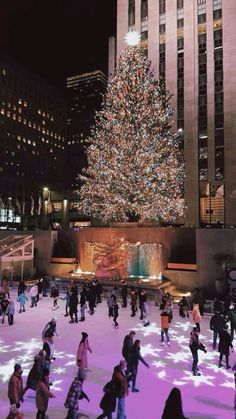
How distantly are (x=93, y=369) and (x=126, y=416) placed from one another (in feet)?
9.33

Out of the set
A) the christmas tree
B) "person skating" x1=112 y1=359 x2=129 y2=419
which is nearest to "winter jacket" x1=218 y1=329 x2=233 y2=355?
"person skating" x1=112 y1=359 x2=129 y2=419

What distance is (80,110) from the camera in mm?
163125

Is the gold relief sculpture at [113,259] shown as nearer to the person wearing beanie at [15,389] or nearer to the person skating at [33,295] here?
the person skating at [33,295]

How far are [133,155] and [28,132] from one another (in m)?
78.9

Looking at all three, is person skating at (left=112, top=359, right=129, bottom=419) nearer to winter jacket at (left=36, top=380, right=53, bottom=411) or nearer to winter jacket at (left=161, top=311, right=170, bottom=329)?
winter jacket at (left=36, top=380, right=53, bottom=411)

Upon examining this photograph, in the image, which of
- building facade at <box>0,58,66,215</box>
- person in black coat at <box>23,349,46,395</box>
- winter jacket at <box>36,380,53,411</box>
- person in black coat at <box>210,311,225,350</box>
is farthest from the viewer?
building facade at <box>0,58,66,215</box>

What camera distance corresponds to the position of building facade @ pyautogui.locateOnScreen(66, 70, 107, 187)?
125850mm

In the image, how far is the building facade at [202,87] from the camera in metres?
42.9

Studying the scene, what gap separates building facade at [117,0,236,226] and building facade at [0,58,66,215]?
46.8 metres

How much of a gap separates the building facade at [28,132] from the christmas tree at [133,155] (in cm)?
5435

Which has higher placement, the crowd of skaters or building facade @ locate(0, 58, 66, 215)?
building facade @ locate(0, 58, 66, 215)

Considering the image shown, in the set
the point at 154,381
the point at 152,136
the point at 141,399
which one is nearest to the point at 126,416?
the point at 141,399

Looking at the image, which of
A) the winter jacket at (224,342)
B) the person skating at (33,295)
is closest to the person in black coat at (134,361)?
the winter jacket at (224,342)

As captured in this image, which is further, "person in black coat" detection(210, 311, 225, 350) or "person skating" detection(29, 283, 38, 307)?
"person skating" detection(29, 283, 38, 307)
